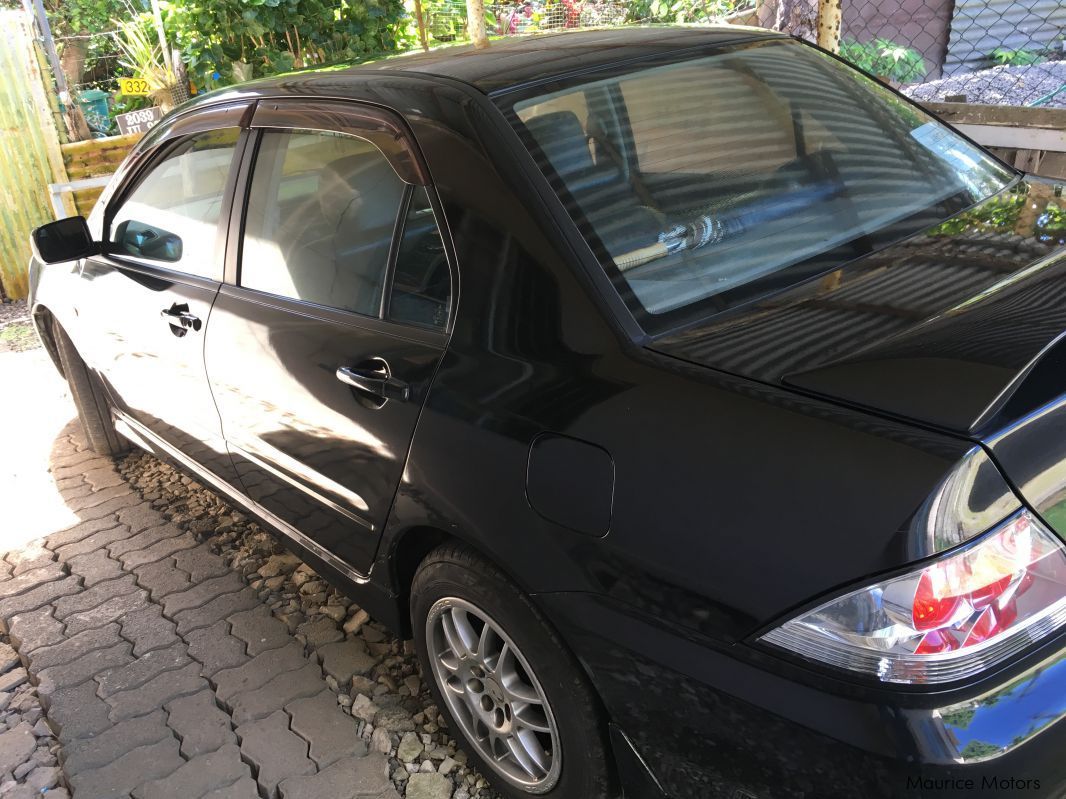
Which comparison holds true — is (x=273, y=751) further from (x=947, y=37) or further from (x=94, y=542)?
(x=947, y=37)

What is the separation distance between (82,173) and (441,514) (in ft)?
23.6

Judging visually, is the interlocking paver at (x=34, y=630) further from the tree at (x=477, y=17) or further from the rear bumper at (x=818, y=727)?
the tree at (x=477, y=17)

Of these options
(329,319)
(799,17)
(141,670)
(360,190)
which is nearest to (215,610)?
(141,670)

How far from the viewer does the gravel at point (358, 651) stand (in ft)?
8.02

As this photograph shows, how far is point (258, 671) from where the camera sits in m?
2.91

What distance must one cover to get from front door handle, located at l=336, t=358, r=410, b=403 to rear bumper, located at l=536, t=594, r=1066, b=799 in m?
0.70

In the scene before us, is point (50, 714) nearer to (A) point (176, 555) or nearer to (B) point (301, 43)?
(A) point (176, 555)

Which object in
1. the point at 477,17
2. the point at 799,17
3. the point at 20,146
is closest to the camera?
the point at 477,17

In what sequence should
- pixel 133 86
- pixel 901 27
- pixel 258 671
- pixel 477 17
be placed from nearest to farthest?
pixel 258 671 → pixel 477 17 → pixel 133 86 → pixel 901 27

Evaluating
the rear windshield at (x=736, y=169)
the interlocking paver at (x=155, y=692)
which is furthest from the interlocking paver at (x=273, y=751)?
the rear windshield at (x=736, y=169)

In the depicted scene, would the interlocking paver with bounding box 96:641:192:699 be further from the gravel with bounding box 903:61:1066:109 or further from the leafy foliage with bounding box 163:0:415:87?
the gravel with bounding box 903:61:1066:109

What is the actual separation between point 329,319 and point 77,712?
59.7 inches

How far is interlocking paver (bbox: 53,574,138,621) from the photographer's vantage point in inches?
132

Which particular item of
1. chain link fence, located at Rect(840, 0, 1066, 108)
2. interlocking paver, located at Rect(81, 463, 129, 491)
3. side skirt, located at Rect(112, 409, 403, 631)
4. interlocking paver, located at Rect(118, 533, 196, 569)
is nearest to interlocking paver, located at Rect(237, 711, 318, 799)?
side skirt, located at Rect(112, 409, 403, 631)
